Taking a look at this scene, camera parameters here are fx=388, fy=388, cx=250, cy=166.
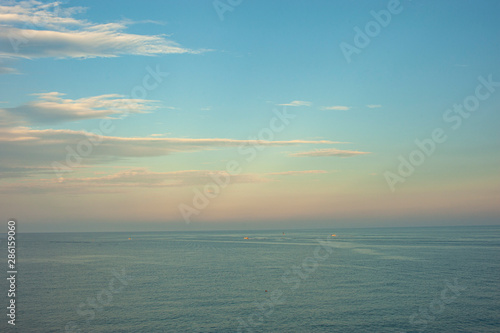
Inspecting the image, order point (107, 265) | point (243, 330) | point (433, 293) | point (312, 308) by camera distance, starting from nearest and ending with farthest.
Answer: point (243, 330)
point (312, 308)
point (433, 293)
point (107, 265)

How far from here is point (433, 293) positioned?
71.3 meters

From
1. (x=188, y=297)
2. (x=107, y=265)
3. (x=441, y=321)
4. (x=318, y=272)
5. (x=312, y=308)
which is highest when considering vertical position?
(x=107, y=265)

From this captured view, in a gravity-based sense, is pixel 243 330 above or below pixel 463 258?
below

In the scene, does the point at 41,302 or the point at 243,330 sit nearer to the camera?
the point at 243,330

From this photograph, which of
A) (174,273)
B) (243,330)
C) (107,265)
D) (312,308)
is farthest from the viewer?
(107,265)

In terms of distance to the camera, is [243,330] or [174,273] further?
[174,273]

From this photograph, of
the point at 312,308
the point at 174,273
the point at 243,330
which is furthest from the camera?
the point at 174,273

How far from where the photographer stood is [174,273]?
98.9m

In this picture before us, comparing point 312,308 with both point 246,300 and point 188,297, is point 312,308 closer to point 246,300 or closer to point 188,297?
point 246,300

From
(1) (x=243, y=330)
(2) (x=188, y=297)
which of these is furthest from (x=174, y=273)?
(1) (x=243, y=330)

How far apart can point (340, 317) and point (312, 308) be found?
243 inches

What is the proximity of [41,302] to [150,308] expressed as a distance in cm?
1981

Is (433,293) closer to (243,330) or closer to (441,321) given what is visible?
(441,321)

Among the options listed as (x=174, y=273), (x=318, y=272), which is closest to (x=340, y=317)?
(x=318, y=272)
